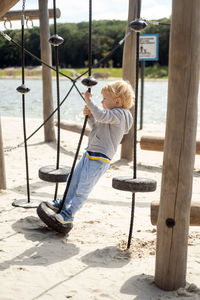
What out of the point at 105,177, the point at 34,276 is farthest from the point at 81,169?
the point at 105,177

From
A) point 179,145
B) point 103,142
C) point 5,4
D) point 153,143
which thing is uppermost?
point 5,4

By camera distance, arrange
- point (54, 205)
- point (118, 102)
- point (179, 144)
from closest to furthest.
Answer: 1. point (179, 144)
2. point (118, 102)
3. point (54, 205)

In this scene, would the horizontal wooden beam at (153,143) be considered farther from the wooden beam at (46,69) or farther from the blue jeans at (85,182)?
the blue jeans at (85,182)

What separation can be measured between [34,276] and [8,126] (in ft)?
21.8

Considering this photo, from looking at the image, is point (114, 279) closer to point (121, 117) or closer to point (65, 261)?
point (65, 261)

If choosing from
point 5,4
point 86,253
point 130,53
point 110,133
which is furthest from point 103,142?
point 130,53

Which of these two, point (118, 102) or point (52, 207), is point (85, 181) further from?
point (118, 102)

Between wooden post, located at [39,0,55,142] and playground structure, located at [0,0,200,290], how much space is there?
4636 millimetres

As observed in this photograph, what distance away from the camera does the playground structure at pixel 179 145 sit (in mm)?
1875

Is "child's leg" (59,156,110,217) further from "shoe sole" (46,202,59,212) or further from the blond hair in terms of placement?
the blond hair

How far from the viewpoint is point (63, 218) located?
8.79 feet

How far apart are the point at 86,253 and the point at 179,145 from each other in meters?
1.00

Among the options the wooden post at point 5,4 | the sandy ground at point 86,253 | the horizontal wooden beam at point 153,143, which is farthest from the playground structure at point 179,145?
the horizontal wooden beam at point 153,143

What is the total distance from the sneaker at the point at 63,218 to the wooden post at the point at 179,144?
809 millimetres
